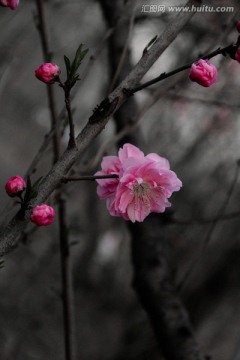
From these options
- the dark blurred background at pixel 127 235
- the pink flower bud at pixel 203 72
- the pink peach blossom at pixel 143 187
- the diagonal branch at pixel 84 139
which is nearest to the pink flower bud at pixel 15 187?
the diagonal branch at pixel 84 139

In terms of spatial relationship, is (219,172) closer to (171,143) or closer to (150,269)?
(171,143)

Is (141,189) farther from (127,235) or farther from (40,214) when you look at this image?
(127,235)

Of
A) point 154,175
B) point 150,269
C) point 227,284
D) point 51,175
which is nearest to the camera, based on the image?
point 51,175

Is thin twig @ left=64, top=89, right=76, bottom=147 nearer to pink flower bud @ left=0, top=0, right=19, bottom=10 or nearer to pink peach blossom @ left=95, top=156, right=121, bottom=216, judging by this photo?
pink peach blossom @ left=95, top=156, right=121, bottom=216

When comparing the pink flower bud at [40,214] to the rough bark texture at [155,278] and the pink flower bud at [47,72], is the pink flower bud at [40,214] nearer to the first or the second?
the pink flower bud at [47,72]

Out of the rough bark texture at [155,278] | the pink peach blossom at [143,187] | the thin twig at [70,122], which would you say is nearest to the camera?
the thin twig at [70,122]

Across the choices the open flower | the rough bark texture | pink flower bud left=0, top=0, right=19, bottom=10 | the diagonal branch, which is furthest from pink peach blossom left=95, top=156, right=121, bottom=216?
the rough bark texture

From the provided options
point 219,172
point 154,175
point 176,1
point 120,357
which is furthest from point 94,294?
point 154,175
